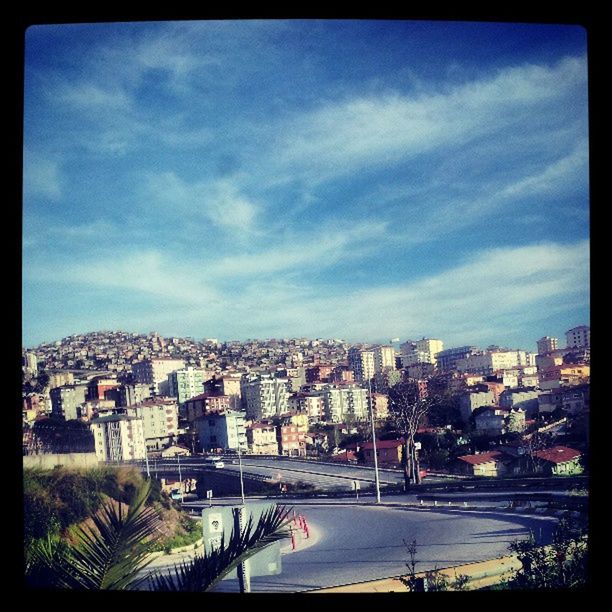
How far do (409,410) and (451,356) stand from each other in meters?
0.37

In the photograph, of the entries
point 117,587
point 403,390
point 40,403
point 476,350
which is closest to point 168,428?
point 40,403

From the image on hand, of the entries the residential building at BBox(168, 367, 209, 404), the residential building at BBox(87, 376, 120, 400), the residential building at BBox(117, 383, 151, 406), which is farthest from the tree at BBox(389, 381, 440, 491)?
the residential building at BBox(87, 376, 120, 400)

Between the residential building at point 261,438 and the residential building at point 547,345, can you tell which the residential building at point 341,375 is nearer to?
the residential building at point 261,438

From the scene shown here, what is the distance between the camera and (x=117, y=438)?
236cm

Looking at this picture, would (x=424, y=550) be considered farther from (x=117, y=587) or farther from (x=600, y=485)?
(x=117, y=587)

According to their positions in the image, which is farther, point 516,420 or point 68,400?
point 516,420

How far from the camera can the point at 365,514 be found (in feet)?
8.26

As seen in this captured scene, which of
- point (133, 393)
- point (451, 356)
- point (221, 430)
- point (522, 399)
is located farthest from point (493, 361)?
point (133, 393)

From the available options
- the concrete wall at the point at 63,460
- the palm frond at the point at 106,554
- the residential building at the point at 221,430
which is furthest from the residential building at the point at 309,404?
the palm frond at the point at 106,554

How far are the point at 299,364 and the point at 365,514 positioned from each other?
2.72 ft

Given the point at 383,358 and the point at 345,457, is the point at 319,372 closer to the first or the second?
the point at 383,358

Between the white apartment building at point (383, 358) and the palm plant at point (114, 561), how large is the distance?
3.38ft

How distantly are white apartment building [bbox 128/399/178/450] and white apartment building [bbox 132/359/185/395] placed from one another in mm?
61

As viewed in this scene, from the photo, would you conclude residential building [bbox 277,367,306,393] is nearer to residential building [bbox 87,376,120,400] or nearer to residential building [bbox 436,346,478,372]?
residential building [bbox 436,346,478,372]
